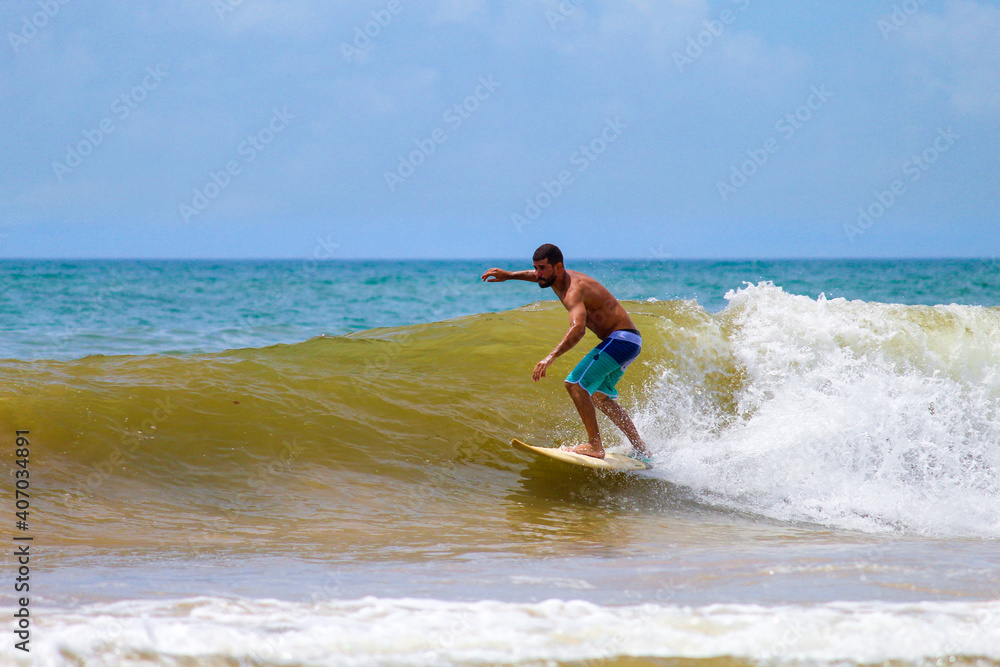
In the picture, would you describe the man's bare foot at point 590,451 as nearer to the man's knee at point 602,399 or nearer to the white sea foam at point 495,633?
the man's knee at point 602,399

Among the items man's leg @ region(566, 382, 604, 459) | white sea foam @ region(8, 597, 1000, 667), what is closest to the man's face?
man's leg @ region(566, 382, 604, 459)

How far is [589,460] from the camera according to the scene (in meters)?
6.65

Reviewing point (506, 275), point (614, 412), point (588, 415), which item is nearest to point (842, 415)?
point (614, 412)

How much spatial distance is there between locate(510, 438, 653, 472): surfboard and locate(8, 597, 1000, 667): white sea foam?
320 centimetres

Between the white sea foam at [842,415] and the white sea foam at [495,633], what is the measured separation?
298cm

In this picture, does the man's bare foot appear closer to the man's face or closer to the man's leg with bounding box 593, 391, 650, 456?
the man's leg with bounding box 593, 391, 650, 456

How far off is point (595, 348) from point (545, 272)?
849 millimetres

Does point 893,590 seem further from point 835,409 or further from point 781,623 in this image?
point 835,409

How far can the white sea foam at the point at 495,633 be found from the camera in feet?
9.73

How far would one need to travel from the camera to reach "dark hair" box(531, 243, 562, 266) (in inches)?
258

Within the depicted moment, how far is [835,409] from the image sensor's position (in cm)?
780

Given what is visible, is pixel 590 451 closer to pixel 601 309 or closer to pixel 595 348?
pixel 595 348

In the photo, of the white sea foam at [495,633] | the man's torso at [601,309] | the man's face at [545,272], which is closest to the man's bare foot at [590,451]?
the man's torso at [601,309]

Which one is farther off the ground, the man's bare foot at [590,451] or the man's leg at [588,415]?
the man's leg at [588,415]
